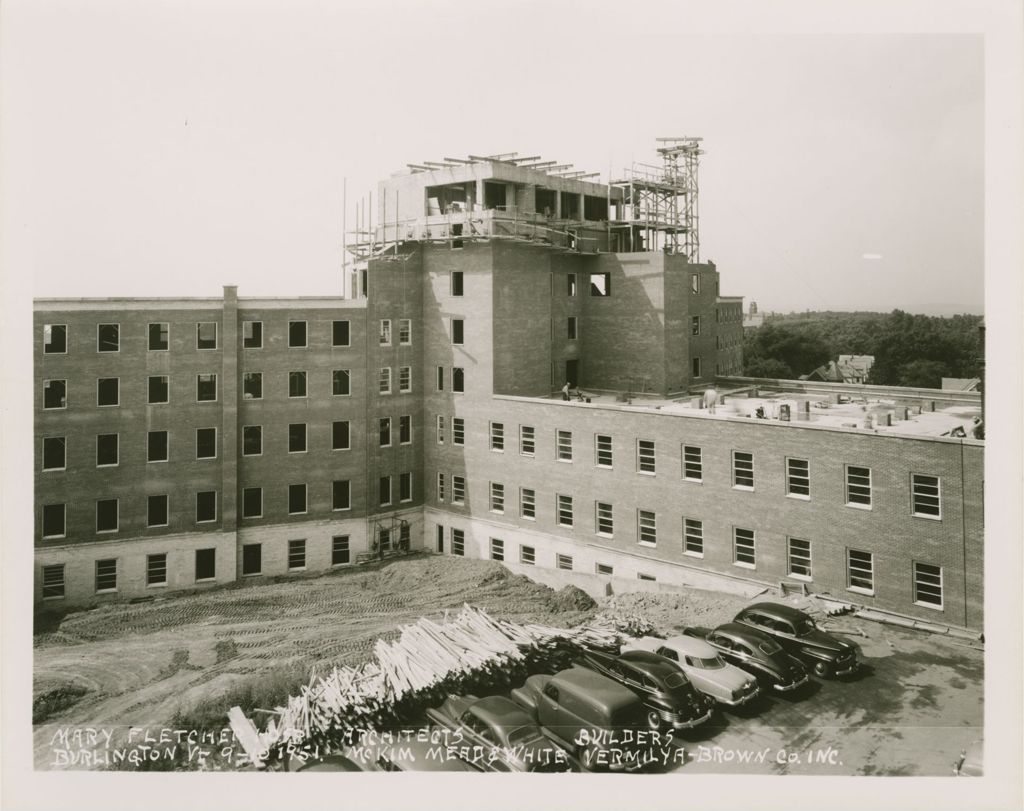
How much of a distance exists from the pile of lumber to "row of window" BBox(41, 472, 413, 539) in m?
14.5

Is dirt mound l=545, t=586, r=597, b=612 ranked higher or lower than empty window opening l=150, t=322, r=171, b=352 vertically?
lower

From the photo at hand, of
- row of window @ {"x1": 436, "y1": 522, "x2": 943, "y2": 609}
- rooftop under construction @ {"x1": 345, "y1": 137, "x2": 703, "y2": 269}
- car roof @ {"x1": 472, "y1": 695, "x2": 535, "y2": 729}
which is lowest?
car roof @ {"x1": 472, "y1": 695, "x2": 535, "y2": 729}

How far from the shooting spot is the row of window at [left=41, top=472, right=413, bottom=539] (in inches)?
1265

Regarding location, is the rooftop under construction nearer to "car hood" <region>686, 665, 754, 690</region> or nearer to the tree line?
the tree line

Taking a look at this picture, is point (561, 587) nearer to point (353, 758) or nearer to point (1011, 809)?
point (353, 758)

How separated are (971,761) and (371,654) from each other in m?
16.0

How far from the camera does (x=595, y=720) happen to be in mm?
18109

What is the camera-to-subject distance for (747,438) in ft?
89.8

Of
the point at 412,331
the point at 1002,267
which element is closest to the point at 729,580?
the point at 1002,267

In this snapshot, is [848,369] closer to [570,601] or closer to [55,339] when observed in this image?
[570,601]

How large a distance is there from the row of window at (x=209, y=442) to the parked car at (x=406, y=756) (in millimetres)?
20156

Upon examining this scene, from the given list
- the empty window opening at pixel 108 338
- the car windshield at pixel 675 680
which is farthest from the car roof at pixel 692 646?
the empty window opening at pixel 108 338

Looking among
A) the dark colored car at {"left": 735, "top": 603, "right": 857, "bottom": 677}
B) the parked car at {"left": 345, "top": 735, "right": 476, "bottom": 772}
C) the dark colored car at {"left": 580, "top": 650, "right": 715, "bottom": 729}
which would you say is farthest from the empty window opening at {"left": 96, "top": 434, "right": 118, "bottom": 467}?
the dark colored car at {"left": 735, "top": 603, "right": 857, "bottom": 677}

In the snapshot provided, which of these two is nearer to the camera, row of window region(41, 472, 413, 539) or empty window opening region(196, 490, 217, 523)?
row of window region(41, 472, 413, 539)
